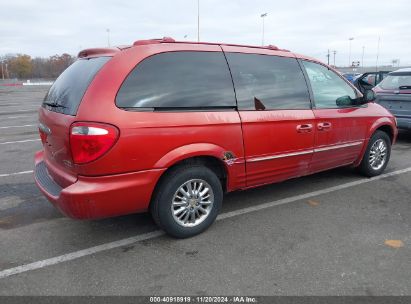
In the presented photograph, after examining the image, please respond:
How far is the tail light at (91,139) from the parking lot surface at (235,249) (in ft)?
3.13

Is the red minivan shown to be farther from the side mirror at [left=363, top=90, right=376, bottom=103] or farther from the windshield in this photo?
the windshield

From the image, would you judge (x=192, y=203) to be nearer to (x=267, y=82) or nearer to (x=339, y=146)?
(x=267, y=82)

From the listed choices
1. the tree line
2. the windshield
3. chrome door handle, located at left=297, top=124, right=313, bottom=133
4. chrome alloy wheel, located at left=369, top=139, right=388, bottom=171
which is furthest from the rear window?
the tree line

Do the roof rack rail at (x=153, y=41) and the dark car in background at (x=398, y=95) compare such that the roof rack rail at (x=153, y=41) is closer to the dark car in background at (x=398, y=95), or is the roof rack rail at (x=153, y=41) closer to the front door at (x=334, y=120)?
the front door at (x=334, y=120)

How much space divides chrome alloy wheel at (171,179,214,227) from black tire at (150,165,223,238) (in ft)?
0.13

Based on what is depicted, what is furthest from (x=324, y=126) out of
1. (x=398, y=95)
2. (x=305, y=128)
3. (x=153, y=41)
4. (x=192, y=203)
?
(x=398, y=95)

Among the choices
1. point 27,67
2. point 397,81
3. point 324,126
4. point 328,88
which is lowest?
point 324,126

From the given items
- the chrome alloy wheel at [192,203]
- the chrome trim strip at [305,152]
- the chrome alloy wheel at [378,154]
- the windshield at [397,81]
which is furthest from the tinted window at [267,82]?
the windshield at [397,81]

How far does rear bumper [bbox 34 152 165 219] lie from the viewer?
9.75 feet

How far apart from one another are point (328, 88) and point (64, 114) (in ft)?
10.6

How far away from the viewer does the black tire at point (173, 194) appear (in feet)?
10.9

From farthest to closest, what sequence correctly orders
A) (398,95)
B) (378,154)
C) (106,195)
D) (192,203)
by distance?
(398,95) → (378,154) → (192,203) → (106,195)

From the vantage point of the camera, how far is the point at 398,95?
25.9ft

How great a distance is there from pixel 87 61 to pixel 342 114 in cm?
317
